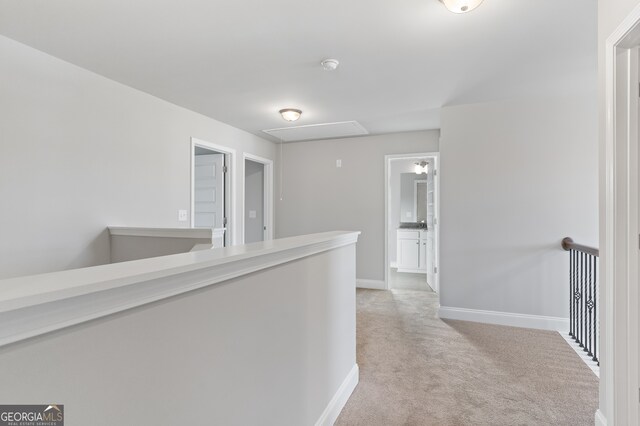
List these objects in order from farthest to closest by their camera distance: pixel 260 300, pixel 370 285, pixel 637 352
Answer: pixel 370 285 < pixel 637 352 < pixel 260 300

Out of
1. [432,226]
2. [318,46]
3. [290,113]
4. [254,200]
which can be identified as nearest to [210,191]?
[254,200]

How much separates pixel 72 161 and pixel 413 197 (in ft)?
19.2

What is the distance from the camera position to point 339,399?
2.01 m

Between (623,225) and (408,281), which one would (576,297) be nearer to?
(623,225)

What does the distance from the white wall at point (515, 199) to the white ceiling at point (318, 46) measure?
0.29 m

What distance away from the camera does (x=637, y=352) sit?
59.1 inches

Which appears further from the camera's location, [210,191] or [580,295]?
[210,191]

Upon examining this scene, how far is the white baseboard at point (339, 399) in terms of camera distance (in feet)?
5.93

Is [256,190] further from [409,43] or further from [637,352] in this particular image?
[637,352]

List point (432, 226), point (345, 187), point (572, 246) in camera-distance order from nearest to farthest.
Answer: point (572, 246), point (432, 226), point (345, 187)

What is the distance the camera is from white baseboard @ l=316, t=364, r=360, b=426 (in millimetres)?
1806

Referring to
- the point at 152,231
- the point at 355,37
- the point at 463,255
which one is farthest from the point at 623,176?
the point at 152,231

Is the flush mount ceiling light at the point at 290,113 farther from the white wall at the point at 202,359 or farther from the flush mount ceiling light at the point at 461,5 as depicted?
the white wall at the point at 202,359

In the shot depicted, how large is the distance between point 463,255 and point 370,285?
70.7 inches
